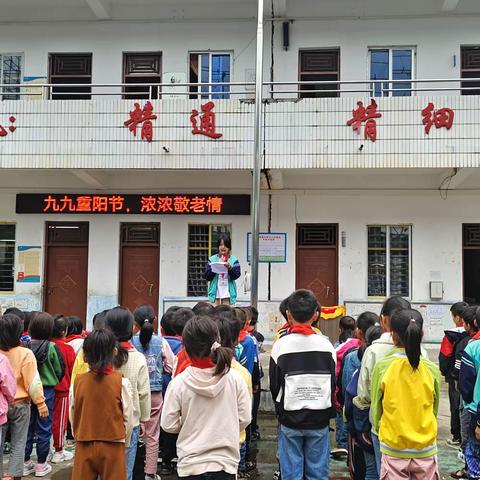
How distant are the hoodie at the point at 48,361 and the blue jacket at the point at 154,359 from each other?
76 cm

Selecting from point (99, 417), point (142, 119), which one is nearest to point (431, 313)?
point (142, 119)

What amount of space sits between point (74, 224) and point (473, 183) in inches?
308

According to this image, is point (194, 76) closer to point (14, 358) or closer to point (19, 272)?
point (19, 272)

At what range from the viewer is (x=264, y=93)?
30.6 feet

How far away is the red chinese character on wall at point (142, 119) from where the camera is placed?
8453 mm

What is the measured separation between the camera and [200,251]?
9.64 m

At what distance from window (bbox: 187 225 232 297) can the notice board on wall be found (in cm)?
280

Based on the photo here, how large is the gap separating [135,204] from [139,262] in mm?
1192

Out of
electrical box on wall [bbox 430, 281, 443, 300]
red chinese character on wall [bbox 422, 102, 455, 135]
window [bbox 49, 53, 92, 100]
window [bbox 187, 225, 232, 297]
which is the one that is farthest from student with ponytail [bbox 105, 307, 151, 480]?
window [bbox 49, 53, 92, 100]

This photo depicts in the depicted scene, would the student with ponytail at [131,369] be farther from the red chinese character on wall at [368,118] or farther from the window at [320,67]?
the window at [320,67]

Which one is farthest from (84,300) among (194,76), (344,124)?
(344,124)

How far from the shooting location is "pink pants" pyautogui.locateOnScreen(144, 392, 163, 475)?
355 cm

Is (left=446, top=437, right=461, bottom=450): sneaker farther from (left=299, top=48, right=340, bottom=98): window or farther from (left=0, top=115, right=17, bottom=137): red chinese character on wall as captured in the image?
(left=0, top=115, right=17, bottom=137): red chinese character on wall

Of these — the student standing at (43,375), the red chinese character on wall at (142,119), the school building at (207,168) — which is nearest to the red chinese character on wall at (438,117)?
the school building at (207,168)
